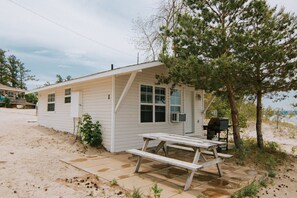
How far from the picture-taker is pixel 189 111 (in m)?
9.59

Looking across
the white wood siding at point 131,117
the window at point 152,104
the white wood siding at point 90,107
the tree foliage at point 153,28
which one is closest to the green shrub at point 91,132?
the white wood siding at point 90,107

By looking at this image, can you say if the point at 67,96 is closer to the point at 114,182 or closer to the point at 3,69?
the point at 114,182

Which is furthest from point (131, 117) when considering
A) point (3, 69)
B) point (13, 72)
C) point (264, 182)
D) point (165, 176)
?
point (13, 72)

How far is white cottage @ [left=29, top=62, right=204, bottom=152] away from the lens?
6656 mm

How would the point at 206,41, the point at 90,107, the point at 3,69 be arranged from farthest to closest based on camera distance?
the point at 3,69 → the point at 90,107 → the point at 206,41

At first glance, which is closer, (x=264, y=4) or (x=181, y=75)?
(x=264, y=4)

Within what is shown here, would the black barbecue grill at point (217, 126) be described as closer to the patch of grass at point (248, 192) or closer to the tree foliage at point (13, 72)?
the patch of grass at point (248, 192)

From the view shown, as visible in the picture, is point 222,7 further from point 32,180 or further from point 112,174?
point 32,180

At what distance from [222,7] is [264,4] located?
3.43ft

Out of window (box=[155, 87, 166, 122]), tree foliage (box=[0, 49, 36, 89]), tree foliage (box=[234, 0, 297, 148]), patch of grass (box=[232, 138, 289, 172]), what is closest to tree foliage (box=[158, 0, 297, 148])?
tree foliage (box=[234, 0, 297, 148])

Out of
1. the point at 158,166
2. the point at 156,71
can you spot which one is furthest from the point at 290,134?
the point at 158,166

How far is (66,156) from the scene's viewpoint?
607cm

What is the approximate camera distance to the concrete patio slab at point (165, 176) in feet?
12.1

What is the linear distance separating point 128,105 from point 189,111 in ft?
12.0
